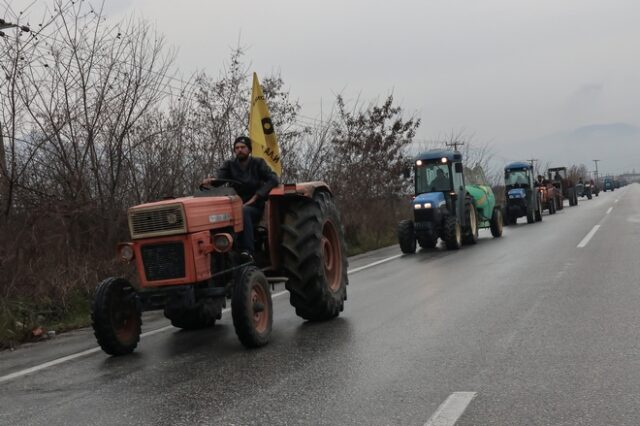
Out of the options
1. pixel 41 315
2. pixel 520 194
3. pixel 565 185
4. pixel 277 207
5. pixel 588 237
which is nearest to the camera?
pixel 277 207

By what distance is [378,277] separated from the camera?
1266cm

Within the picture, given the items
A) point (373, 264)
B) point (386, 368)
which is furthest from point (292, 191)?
point (373, 264)

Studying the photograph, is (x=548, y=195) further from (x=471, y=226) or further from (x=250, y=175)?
(x=250, y=175)

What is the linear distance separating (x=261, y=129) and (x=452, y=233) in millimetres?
5554

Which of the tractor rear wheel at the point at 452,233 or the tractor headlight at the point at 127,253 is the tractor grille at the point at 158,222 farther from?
the tractor rear wheel at the point at 452,233

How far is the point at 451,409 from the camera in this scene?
4.64 m

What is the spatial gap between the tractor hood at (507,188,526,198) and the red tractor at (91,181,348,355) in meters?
20.6

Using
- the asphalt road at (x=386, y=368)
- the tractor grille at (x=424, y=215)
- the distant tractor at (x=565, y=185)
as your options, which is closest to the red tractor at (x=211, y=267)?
the asphalt road at (x=386, y=368)

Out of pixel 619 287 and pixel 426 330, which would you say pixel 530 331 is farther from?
pixel 619 287

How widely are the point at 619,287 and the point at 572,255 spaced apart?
4470 mm

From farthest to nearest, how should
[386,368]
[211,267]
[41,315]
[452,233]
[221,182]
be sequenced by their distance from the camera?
[452,233], [41,315], [221,182], [211,267], [386,368]

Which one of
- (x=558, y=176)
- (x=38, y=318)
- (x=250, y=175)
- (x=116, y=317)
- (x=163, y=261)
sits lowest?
(x=38, y=318)

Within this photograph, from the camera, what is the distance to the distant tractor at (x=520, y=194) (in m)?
27.5

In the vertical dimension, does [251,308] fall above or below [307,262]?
below
